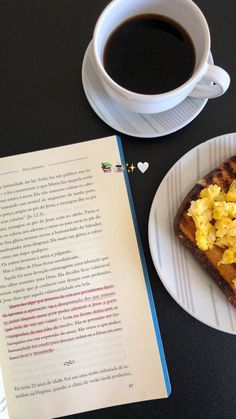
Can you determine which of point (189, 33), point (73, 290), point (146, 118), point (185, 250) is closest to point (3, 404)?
point (73, 290)

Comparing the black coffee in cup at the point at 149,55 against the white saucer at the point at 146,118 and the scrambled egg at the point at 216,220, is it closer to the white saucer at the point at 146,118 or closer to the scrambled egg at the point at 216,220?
the white saucer at the point at 146,118

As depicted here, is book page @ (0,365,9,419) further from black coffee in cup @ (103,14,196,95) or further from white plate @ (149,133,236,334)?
black coffee in cup @ (103,14,196,95)

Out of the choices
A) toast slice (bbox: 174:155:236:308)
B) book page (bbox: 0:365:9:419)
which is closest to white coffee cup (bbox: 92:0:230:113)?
toast slice (bbox: 174:155:236:308)

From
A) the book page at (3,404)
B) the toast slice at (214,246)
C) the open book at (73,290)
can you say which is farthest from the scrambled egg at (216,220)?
the book page at (3,404)

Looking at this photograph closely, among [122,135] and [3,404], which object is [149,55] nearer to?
[122,135]

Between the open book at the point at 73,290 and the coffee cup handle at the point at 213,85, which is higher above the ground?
the coffee cup handle at the point at 213,85

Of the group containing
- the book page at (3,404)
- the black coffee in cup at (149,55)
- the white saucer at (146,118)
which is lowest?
the book page at (3,404)

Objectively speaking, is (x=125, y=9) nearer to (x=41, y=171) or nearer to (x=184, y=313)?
(x=41, y=171)
